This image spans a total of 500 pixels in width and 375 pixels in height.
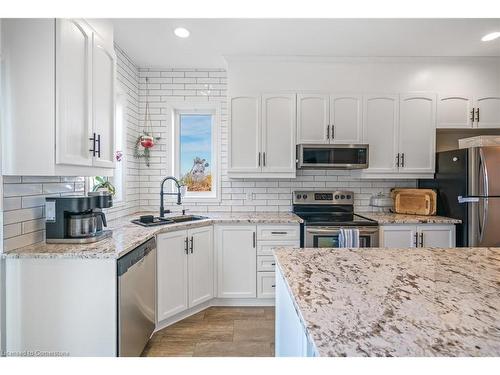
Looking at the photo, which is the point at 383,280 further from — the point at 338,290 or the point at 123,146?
the point at 123,146

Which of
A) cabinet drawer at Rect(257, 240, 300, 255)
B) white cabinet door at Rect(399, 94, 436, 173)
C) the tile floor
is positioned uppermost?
white cabinet door at Rect(399, 94, 436, 173)

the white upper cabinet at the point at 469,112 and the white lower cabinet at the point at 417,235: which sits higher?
the white upper cabinet at the point at 469,112

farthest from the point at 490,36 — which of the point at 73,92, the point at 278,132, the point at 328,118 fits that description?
the point at 73,92

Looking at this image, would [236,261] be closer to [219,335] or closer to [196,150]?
[219,335]

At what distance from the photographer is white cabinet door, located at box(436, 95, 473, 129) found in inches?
130

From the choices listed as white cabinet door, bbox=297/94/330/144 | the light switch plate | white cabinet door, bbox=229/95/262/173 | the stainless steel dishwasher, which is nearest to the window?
white cabinet door, bbox=229/95/262/173

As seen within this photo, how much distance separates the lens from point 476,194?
2.79 meters

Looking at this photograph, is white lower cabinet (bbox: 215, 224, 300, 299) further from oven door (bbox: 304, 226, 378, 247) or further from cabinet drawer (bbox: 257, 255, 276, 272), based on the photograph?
oven door (bbox: 304, 226, 378, 247)

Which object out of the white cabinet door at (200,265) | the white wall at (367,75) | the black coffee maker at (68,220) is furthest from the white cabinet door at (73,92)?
the white wall at (367,75)

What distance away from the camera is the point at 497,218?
2744 mm

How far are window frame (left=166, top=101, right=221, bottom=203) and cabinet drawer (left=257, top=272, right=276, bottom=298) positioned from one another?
108cm

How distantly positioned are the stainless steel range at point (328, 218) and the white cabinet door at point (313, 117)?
670 mm

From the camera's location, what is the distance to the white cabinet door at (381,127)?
3.28 metres

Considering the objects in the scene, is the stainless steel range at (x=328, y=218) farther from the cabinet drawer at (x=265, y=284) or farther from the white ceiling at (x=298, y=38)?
the white ceiling at (x=298, y=38)
